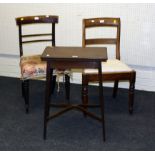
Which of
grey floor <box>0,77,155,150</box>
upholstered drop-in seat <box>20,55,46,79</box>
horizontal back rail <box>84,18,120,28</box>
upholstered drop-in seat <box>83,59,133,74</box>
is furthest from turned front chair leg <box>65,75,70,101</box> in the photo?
horizontal back rail <box>84,18,120,28</box>

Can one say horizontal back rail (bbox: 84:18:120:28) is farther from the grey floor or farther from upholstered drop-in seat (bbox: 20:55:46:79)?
the grey floor

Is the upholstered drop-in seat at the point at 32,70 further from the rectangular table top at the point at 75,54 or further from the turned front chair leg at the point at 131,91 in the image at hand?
the turned front chair leg at the point at 131,91

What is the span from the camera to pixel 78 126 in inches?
102

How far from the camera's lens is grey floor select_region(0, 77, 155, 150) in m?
2.31

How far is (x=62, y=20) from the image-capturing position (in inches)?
135

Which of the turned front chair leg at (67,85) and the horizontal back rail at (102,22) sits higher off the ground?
the horizontal back rail at (102,22)

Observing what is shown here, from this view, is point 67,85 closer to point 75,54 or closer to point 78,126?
point 78,126

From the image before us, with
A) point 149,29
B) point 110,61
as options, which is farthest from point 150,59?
point 110,61

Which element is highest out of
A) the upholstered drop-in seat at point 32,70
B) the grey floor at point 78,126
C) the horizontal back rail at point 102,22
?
the horizontal back rail at point 102,22

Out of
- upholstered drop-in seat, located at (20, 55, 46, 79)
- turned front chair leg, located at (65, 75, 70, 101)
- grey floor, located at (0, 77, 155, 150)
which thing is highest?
upholstered drop-in seat, located at (20, 55, 46, 79)

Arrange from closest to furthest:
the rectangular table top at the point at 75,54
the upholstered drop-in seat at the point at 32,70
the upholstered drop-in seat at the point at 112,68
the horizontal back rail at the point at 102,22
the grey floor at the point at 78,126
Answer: the rectangular table top at the point at 75,54 < the grey floor at the point at 78,126 < the upholstered drop-in seat at the point at 112,68 < the upholstered drop-in seat at the point at 32,70 < the horizontal back rail at the point at 102,22

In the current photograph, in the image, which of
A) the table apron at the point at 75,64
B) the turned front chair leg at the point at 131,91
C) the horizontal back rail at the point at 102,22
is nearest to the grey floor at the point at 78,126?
the turned front chair leg at the point at 131,91

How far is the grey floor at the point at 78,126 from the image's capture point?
7.56ft

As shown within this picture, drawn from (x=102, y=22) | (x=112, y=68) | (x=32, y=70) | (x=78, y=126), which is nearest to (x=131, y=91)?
(x=112, y=68)
